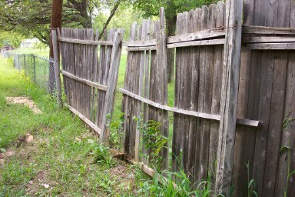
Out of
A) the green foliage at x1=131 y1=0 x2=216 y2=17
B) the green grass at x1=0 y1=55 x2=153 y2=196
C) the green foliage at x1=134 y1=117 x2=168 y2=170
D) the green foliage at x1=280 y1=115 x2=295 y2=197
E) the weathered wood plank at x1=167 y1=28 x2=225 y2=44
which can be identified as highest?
the green foliage at x1=131 y1=0 x2=216 y2=17

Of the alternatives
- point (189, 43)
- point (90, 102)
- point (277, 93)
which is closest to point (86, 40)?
point (90, 102)

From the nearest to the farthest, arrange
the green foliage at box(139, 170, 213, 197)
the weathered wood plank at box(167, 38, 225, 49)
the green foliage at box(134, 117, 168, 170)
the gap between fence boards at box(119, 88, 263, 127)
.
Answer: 1. the gap between fence boards at box(119, 88, 263, 127)
2. the weathered wood plank at box(167, 38, 225, 49)
3. the green foliage at box(139, 170, 213, 197)
4. the green foliage at box(134, 117, 168, 170)

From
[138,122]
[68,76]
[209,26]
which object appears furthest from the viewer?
[68,76]

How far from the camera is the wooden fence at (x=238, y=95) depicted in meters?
2.65

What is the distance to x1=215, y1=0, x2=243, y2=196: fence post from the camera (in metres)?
2.86

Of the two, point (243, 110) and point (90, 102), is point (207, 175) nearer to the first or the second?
point (243, 110)

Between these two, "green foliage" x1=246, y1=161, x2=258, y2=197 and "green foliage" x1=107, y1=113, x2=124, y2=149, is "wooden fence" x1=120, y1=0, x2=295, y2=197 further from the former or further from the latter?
"green foliage" x1=107, y1=113, x2=124, y2=149

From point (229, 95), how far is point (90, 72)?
476 cm

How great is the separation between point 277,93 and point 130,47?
10.2 feet

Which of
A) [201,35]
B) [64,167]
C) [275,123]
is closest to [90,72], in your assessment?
[64,167]

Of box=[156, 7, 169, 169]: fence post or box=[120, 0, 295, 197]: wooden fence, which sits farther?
box=[156, 7, 169, 169]: fence post

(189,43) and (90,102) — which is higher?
(189,43)

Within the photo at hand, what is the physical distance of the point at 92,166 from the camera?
540cm

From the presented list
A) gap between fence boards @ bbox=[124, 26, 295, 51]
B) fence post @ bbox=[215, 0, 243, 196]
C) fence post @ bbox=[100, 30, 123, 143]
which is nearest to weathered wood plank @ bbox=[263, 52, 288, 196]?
gap between fence boards @ bbox=[124, 26, 295, 51]
